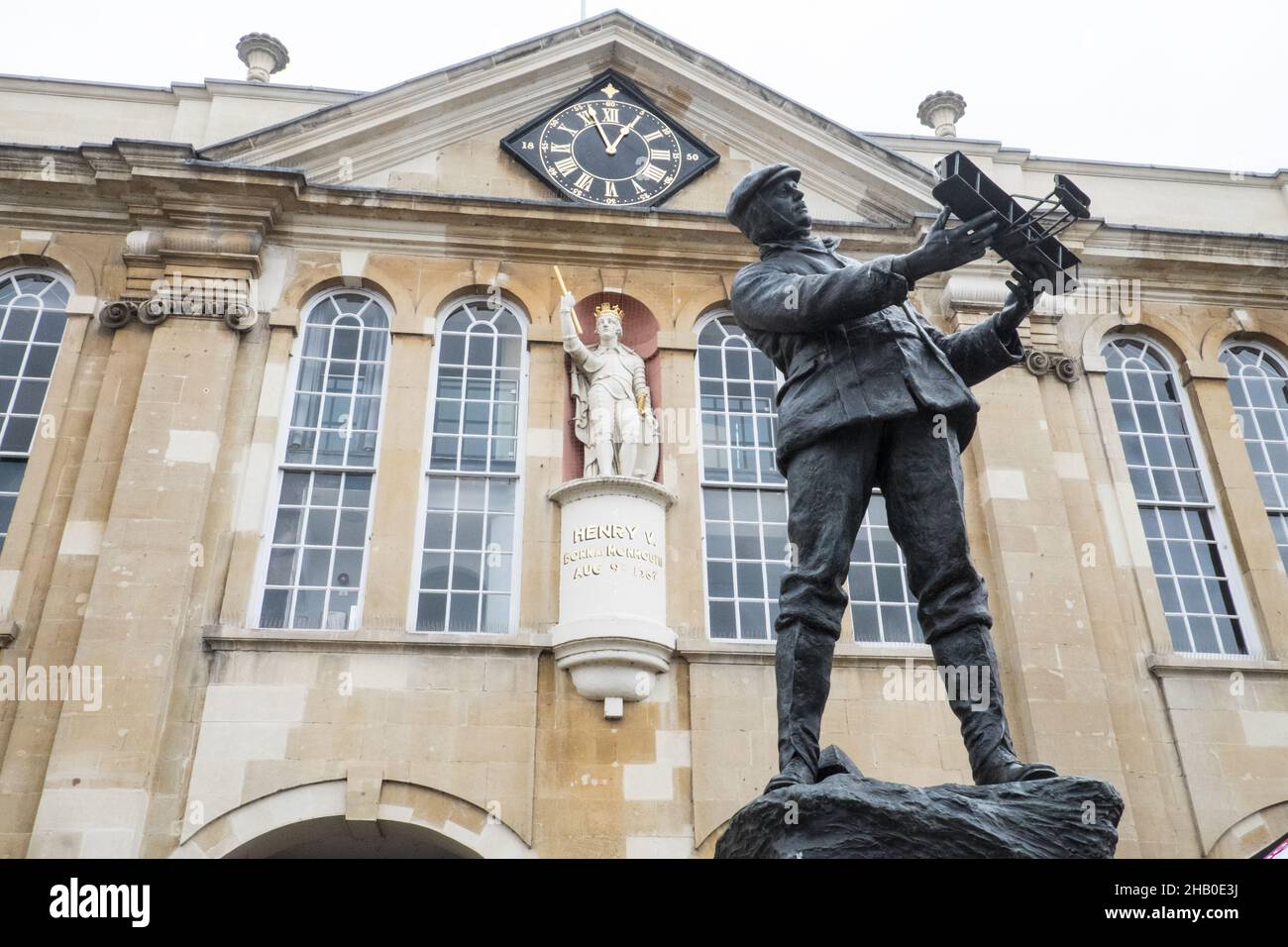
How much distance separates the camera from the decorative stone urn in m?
10.4

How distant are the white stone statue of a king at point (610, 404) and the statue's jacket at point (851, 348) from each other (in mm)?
6418

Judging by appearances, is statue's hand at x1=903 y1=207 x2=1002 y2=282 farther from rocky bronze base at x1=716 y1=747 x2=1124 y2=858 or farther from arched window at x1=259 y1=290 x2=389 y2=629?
arched window at x1=259 y1=290 x2=389 y2=629

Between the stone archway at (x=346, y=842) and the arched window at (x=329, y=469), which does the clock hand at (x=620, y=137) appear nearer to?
the arched window at (x=329, y=469)

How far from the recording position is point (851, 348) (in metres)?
4.82

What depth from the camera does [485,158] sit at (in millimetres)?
13750

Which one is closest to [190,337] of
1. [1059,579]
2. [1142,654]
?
→ [1059,579]

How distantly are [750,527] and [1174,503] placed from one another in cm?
475

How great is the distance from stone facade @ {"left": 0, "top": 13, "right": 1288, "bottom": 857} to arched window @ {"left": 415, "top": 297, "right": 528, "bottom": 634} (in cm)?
24

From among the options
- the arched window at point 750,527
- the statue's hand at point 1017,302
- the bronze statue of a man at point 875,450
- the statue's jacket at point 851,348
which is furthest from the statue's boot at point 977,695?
the arched window at point 750,527

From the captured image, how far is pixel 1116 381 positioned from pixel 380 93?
9.31 metres

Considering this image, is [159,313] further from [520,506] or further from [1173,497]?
[1173,497]

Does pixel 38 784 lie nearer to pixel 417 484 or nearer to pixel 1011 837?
pixel 417 484

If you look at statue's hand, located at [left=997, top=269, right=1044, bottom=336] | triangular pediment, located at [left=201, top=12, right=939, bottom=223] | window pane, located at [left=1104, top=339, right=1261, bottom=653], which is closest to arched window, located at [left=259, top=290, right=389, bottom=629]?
triangular pediment, located at [left=201, top=12, right=939, bottom=223]

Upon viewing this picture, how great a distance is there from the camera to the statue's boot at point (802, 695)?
4.25m
